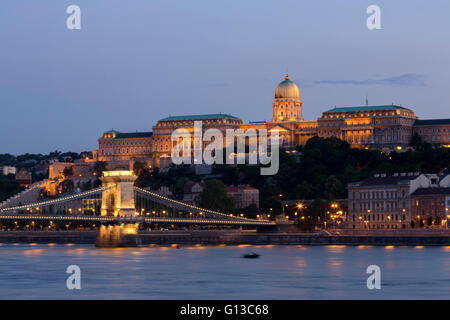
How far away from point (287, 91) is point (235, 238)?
67.8 meters

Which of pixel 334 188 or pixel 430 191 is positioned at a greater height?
pixel 334 188

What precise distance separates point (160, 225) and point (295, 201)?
1611 centimetres

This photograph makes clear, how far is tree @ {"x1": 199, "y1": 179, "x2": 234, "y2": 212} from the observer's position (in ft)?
338

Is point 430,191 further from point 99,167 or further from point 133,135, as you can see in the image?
point 133,135

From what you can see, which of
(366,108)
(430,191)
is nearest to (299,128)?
(366,108)

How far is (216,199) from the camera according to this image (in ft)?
340

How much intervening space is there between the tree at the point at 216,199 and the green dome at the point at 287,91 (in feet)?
147

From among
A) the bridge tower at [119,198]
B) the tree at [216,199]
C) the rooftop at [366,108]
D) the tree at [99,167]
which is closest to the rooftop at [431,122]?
the rooftop at [366,108]

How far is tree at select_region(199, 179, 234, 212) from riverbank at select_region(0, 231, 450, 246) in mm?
15317

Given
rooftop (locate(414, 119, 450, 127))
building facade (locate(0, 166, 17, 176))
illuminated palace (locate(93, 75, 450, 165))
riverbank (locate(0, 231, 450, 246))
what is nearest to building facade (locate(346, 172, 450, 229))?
riverbank (locate(0, 231, 450, 246))

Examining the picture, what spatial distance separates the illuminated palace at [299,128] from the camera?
130m

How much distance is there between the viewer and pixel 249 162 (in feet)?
418

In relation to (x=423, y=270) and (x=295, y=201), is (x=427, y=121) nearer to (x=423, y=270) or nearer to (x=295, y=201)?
(x=295, y=201)

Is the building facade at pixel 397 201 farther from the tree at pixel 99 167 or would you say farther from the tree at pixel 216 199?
the tree at pixel 99 167
